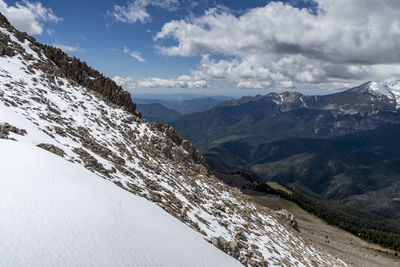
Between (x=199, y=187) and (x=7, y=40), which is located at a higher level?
(x=7, y=40)

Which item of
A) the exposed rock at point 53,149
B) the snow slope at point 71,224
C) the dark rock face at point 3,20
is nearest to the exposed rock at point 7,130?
the exposed rock at point 53,149

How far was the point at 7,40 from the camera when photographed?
3259 centimetres

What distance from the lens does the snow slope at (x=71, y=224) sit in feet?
19.5

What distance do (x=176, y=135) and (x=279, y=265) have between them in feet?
100

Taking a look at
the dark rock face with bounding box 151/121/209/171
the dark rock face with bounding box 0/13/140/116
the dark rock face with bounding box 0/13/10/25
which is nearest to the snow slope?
the dark rock face with bounding box 0/13/140/116

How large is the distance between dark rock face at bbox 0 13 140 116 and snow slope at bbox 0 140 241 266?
29.0 meters

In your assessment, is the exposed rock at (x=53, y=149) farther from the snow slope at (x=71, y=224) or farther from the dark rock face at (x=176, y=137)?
the dark rock face at (x=176, y=137)

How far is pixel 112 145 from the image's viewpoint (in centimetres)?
2386

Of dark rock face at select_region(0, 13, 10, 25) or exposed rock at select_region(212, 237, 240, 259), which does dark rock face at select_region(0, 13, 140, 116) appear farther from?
exposed rock at select_region(212, 237, 240, 259)

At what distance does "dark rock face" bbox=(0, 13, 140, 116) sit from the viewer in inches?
1446

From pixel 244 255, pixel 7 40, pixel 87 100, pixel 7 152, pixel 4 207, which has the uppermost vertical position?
pixel 7 40

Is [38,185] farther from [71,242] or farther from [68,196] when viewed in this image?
[71,242]

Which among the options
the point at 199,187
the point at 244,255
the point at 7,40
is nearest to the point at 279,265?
the point at 244,255

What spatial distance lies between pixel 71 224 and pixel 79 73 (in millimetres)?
42712
